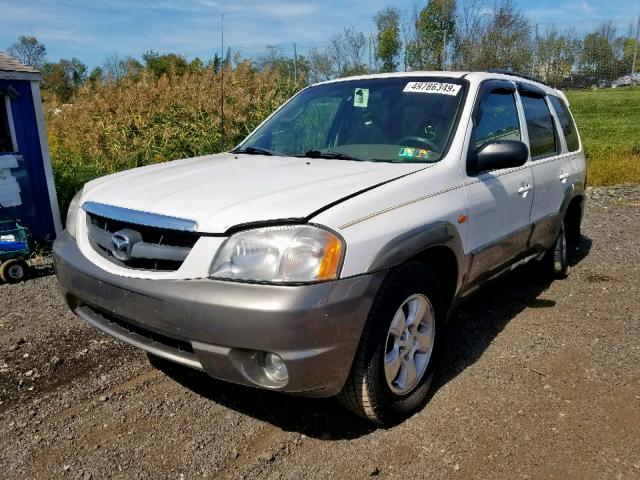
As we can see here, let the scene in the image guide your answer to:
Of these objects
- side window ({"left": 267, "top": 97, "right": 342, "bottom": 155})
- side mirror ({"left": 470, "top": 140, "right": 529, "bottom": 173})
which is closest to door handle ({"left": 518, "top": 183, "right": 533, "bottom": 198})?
side mirror ({"left": 470, "top": 140, "right": 529, "bottom": 173})

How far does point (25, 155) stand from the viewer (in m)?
6.02

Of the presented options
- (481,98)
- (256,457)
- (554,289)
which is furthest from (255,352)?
(554,289)

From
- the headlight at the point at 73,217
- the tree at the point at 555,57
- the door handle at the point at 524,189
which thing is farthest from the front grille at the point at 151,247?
the tree at the point at 555,57

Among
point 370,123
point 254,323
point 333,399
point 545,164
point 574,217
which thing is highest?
point 370,123

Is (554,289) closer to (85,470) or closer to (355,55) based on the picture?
(85,470)

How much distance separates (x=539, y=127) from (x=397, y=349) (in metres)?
2.55

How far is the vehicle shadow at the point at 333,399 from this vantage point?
9.43 feet

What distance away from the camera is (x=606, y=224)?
24.7ft

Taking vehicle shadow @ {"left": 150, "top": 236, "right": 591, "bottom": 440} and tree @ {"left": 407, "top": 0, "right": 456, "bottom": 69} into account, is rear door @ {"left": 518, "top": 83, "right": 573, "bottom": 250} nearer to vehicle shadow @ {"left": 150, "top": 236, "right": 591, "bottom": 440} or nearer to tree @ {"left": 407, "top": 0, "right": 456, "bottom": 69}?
vehicle shadow @ {"left": 150, "top": 236, "right": 591, "bottom": 440}

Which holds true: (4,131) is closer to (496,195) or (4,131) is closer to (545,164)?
(496,195)

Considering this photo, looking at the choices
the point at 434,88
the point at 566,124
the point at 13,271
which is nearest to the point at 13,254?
the point at 13,271

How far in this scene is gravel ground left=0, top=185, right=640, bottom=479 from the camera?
8.33ft

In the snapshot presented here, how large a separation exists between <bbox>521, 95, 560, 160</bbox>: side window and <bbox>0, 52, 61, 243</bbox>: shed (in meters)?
Result: 4.95

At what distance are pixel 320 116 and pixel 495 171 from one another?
4.17ft
